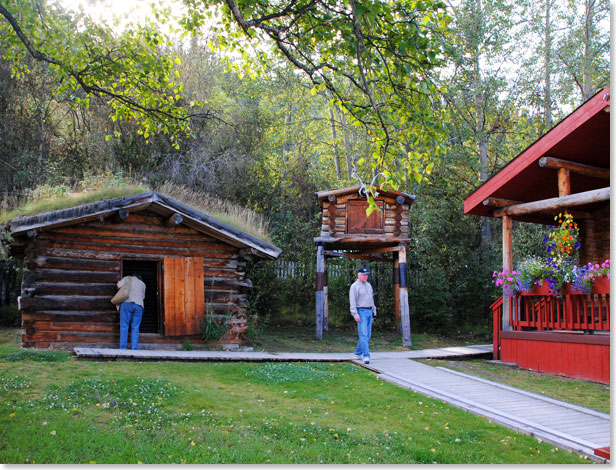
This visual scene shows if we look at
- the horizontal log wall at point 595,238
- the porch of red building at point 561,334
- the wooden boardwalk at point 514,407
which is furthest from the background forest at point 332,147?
the wooden boardwalk at point 514,407

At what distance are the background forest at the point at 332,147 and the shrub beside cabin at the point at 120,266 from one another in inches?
283

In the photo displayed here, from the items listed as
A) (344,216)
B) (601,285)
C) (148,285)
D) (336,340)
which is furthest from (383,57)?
(148,285)

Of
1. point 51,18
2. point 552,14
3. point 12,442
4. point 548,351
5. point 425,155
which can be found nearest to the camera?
point 12,442

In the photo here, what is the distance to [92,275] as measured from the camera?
520 inches

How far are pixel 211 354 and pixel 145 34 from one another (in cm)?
648

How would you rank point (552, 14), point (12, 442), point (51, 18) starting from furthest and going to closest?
point (552, 14) < point (51, 18) < point (12, 442)

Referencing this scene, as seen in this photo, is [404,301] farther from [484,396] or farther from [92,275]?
[92,275]

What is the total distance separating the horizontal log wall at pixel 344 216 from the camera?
17297mm

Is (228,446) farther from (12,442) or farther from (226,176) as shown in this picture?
(226,176)

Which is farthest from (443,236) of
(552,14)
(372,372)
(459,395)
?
(459,395)

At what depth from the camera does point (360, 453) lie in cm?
570

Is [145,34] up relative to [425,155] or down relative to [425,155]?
up

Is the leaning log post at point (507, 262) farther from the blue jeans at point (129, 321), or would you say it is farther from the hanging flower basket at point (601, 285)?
the blue jeans at point (129, 321)

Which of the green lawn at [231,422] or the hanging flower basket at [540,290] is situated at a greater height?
the hanging flower basket at [540,290]
